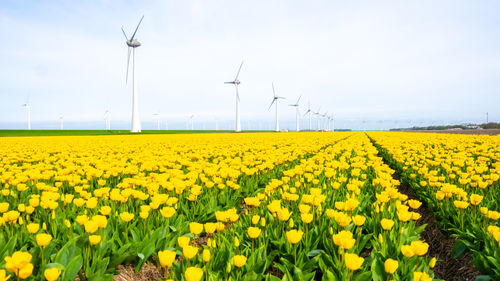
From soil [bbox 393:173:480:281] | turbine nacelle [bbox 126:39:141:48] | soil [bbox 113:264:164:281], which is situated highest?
turbine nacelle [bbox 126:39:141:48]

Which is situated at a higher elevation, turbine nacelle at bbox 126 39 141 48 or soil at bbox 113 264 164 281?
turbine nacelle at bbox 126 39 141 48

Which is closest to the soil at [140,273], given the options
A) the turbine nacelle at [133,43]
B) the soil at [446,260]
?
the soil at [446,260]

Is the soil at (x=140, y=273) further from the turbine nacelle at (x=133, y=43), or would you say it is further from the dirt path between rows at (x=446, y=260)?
the turbine nacelle at (x=133, y=43)

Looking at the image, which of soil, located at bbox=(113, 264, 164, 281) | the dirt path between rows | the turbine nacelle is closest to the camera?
soil, located at bbox=(113, 264, 164, 281)

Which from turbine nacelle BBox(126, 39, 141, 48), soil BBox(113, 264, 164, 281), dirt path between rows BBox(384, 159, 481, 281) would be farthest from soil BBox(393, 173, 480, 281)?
turbine nacelle BBox(126, 39, 141, 48)

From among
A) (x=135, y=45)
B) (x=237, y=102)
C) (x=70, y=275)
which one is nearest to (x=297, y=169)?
(x=70, y=275)

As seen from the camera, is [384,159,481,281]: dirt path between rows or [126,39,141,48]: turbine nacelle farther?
[126,39,141,48]: turbine nacelle

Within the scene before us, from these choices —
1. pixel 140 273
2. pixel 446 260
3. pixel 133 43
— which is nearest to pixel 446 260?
pixel 446 260

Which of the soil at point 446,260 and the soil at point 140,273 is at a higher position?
the soil at point 140,273

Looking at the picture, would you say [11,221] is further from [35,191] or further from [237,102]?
[237,102]

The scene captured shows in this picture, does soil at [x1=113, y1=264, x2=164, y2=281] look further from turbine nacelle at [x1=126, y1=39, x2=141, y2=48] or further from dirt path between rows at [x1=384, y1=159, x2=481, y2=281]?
turbine nacelle at [x1=126, y1=39, x2=141, y2=48]

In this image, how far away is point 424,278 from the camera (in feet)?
7.07

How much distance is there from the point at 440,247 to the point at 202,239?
3.85m

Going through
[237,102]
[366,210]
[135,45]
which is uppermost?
[135,45]
